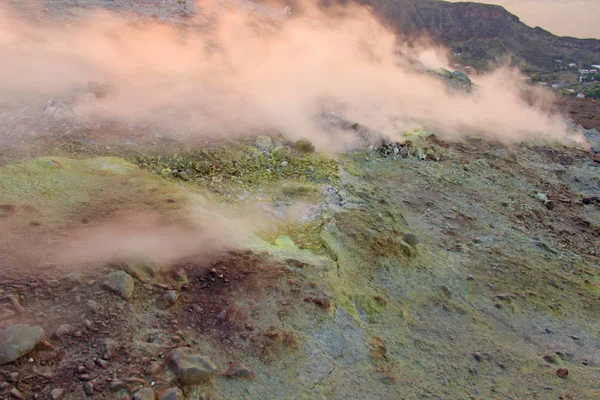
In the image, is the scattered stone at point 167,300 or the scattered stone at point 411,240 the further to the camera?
the scattered stone at point 411,240

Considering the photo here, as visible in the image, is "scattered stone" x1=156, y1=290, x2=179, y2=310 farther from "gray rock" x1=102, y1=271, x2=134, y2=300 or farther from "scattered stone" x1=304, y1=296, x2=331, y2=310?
"scattered stone" x1=304, y1=296, x2=331, y2=310

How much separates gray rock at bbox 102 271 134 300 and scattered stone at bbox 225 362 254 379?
709 millimetres

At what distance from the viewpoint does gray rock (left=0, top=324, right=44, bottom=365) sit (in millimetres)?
1961

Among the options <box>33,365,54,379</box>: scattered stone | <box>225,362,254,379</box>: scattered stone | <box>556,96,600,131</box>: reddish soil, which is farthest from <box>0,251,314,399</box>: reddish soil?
<box>556,96,600,131</box>: reddish soil

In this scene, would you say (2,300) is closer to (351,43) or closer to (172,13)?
(172,13)

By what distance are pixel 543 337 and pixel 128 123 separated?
4.43m

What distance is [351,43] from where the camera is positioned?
44.0ft

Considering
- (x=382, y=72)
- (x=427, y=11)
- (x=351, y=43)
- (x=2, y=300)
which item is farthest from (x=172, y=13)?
(x=427, y=11)

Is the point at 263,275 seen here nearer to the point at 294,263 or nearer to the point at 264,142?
the point at 294,263

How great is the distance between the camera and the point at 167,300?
2576 millimetres

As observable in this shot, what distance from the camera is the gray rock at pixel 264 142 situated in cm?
508

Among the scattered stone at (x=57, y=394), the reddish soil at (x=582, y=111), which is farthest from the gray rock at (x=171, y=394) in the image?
the reddish soil at (x=582, y=111)

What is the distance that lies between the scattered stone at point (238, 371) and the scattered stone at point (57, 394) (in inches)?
28.5

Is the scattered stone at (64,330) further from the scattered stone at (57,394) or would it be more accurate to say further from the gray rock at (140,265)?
the gray rock at (140,265)
